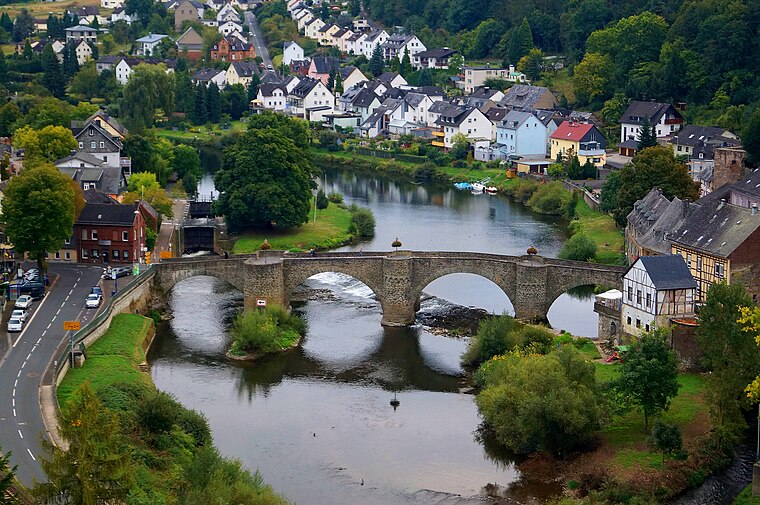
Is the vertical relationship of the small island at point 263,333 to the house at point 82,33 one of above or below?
below

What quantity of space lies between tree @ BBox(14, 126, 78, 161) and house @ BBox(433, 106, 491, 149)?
36.8 metres

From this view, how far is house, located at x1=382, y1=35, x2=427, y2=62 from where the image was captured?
15025 cm

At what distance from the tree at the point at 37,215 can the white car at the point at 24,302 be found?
3.69m

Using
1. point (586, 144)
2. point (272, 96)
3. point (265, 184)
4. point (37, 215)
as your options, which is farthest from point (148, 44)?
point (37, 215)

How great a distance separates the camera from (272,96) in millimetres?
133625

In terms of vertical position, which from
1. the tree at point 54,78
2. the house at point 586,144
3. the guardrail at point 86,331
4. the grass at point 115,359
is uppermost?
the tree at point 54,78

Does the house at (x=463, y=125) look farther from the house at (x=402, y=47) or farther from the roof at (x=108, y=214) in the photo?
the roof at (x=108, y=214)

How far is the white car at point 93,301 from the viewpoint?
59.7m

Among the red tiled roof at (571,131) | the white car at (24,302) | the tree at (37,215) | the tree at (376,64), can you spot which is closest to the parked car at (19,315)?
the white car at (24,302)

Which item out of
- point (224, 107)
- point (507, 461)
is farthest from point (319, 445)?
point (224, 107)

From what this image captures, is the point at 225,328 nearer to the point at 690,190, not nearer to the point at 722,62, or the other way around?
the point at 690,190

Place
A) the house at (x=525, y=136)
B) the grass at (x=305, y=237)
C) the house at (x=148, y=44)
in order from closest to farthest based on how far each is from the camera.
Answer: the grass at (x=305, y=237)
the house at (x=525, y=136)
the house at (x=148, y=44)

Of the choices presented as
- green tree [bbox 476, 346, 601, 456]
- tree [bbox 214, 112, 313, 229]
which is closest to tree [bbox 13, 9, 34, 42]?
tree [bbox 214, 112, 313, 229]

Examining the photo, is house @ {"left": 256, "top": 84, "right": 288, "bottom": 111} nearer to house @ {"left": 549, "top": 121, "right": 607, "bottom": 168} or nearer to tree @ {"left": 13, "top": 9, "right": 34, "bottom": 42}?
house @ {"left": 549, "top": 121, "right": 607, "bottom": 168}
